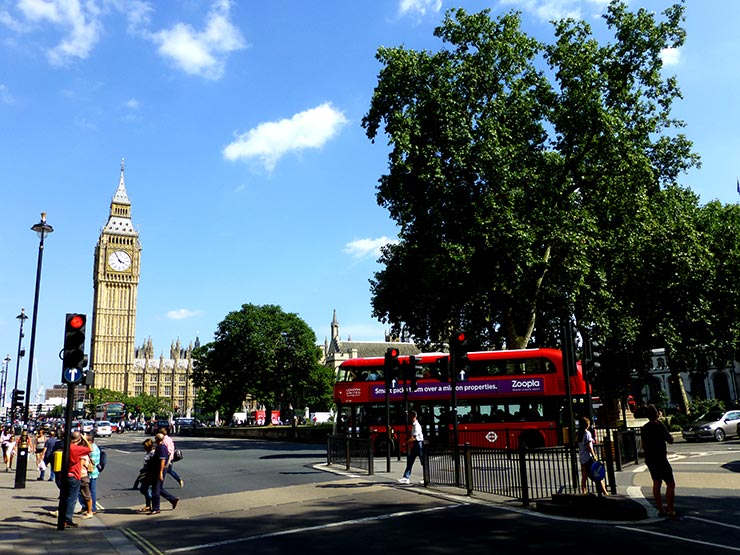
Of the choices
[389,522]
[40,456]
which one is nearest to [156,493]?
[389,522]

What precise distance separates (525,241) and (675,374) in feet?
86.4

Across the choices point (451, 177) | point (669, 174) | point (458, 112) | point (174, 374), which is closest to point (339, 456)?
point (451, 177)

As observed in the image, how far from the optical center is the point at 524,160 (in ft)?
91.7

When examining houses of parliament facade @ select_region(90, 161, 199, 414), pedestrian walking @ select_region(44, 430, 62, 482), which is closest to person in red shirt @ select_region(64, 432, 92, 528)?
pedestrian walking @ select_region(44, 430, 62, 482)

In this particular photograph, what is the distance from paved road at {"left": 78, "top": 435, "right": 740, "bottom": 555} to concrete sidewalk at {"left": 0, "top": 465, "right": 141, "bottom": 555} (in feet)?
1.17

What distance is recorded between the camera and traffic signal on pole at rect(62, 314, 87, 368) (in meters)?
11.0

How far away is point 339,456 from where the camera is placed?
67.4 ft

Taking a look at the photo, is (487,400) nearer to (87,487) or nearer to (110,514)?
(110,514)

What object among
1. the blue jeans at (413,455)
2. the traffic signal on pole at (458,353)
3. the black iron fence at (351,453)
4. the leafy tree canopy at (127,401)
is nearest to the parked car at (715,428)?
the black iron fence at (351,453)

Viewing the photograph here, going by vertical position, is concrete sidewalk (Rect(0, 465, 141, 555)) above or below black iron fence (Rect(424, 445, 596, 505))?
below

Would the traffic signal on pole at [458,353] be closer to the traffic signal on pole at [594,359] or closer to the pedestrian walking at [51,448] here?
the traffic signal on pole at [594,359]

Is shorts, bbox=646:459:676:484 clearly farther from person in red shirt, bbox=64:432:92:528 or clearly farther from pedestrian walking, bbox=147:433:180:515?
person in red shirt, bbox=64:432:92:528

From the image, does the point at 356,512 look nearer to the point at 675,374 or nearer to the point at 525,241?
the point at 525,241

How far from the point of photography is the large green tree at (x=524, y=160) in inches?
1048
